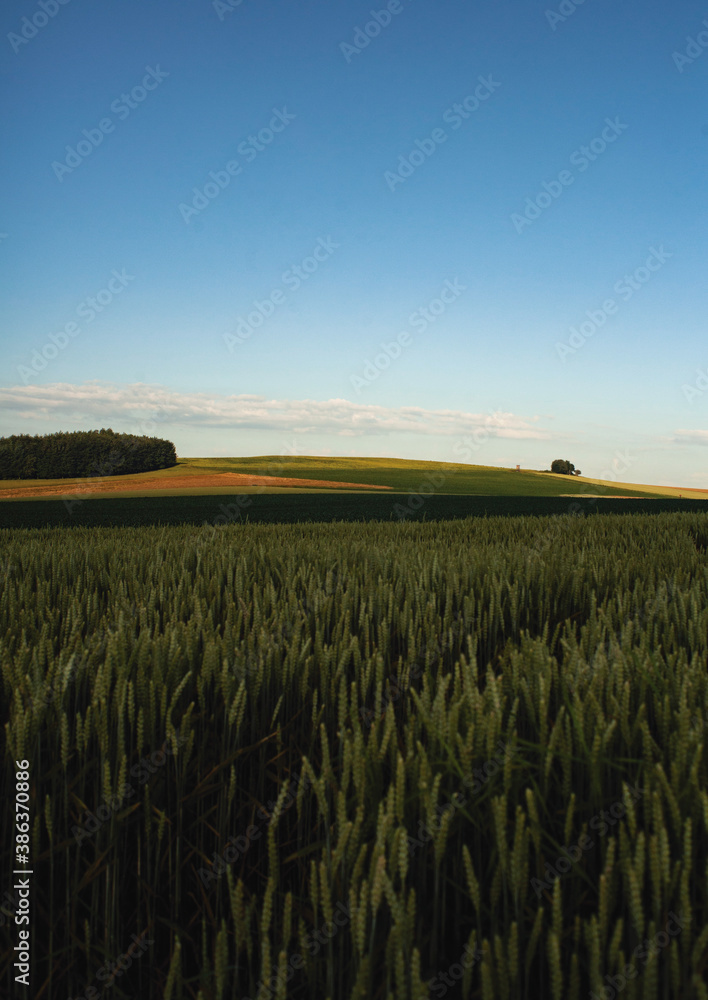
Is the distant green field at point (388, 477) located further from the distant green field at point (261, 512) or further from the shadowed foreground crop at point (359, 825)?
the shadowed foreground crop at point (359, 825)

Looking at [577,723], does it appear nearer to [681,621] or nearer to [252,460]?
[681,621]

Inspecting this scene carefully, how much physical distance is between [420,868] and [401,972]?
22 cm

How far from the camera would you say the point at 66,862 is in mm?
1001

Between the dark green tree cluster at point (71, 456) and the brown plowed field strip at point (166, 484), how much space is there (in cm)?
1180

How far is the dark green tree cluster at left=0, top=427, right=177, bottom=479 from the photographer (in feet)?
153

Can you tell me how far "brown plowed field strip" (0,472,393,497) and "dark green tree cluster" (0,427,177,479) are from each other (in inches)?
465

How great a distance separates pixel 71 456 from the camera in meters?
48.6

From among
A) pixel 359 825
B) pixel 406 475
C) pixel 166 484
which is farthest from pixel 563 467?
pixel 359 825

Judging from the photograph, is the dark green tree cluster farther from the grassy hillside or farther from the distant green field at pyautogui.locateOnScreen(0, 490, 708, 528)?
the distant green field at pyautogui.locateOnScreen(0, 490, 708, 528)

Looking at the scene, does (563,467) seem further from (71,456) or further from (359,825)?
(359,825)

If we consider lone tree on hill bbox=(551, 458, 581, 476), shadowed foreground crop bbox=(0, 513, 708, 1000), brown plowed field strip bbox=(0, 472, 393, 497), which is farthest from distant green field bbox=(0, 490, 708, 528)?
lone tree on hill bbox=(551, 458, 581, 476)

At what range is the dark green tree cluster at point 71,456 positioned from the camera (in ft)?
153

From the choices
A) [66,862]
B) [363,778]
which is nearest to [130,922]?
[66,862]

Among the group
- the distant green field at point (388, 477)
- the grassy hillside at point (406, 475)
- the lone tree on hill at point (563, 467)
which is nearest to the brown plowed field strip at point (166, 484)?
the distant green field at point (388, 477)
